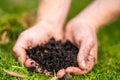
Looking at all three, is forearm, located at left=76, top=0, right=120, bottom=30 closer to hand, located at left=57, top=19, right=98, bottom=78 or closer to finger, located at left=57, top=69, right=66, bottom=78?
hand, located at left=57, top=19, right=98, bottom=78

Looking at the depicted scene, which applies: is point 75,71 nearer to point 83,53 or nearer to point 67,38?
point 83,53

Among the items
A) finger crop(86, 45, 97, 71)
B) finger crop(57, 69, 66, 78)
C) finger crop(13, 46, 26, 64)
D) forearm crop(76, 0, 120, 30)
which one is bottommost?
finger crop(57, 69, 66, 78)

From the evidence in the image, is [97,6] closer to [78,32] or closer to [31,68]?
[78,32]

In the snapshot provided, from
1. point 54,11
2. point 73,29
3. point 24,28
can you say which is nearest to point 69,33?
point 73,29

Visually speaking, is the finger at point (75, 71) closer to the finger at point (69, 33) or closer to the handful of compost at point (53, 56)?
the handful of compost at point (53, 56)

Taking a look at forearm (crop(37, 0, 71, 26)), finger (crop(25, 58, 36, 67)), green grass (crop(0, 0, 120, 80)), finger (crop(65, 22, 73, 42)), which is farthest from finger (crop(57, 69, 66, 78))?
forearm (crop(37, 0, 71, 26))

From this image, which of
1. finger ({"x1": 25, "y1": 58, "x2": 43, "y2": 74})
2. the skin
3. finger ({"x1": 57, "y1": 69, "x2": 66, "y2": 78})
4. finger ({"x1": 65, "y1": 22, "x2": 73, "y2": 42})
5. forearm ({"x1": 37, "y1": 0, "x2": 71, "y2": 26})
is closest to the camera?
finger ({"x1": 57, "y1": 69, "x2": 66, "y2": 78})

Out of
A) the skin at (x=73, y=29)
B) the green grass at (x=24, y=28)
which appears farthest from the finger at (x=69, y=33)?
the green grass at (x=24, y=28)
